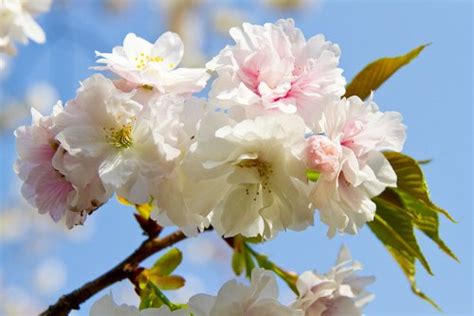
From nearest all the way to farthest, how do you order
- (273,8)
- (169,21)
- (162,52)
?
(162,52)
(169,21)
(273,8)

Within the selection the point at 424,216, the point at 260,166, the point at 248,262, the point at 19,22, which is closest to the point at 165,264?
the point at 248,262

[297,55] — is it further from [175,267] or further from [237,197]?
[175,267]

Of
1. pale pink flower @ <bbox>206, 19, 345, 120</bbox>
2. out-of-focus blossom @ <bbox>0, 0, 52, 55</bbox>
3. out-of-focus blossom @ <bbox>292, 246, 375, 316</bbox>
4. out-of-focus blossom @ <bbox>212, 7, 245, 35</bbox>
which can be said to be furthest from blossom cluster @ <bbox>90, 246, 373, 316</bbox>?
out-of-focus blossom @ <bbox>212, 7, 245, 35</bbox>

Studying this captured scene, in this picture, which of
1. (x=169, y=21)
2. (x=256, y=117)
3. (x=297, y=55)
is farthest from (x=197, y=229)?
(x=169, y=21)

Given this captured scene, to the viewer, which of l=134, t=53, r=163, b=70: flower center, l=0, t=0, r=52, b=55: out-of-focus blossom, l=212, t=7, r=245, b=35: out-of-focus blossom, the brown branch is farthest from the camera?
l=212, t=7, r=245, b=35: out-of-focus blossom

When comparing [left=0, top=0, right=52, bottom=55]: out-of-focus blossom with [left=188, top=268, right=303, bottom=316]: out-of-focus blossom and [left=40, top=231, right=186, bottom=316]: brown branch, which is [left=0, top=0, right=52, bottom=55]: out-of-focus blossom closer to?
[left=40, top=231, right=186, bottom=316]: brown branch

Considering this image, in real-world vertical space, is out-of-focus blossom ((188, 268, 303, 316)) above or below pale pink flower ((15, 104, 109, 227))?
→ below
